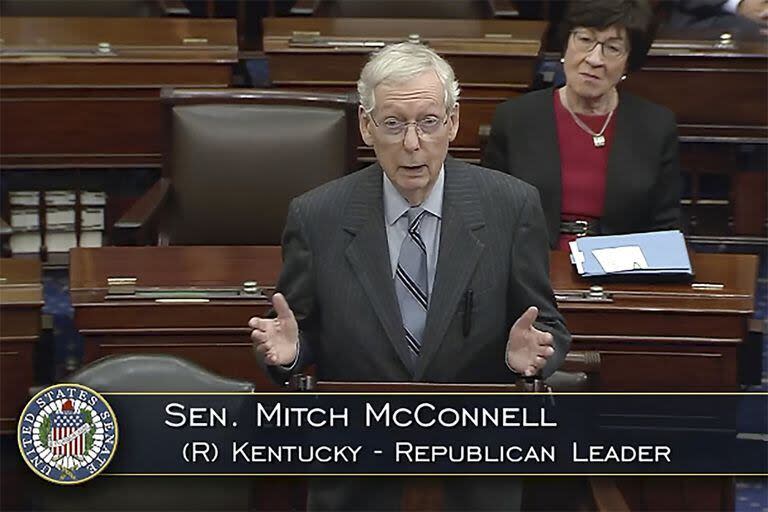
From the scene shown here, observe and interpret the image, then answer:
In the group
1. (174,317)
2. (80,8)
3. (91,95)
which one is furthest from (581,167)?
(80,8)

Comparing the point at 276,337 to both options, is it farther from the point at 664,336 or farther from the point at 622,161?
the point at 622,161

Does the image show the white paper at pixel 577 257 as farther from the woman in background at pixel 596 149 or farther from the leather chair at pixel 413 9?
the leather chair at pixel 413 9

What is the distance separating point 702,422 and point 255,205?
0.73 metres

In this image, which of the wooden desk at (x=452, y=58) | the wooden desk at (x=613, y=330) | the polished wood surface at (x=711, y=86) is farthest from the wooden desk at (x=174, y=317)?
the polished wood surface at (x=711, y=86)

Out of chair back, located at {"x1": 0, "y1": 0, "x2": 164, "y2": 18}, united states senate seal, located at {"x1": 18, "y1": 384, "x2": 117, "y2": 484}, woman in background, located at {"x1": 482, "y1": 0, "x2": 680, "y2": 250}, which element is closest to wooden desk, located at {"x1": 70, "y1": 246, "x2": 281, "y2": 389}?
united states senate seal, located at {"x1": 18, "y1": 384, "x2": 117, "y2": 484}

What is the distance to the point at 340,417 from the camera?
157cm

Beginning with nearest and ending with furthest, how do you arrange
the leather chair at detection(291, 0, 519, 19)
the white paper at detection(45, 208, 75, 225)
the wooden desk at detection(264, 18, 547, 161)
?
the wooden desk at detection(264, 18, 547, 161) → the white paper at detection(45, 208, 75, 225) → the leather chair at detection(291, 0, 519, 19)

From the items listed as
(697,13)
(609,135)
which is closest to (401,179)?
(609,135)

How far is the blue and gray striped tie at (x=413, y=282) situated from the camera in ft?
5.00

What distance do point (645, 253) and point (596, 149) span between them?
249mm

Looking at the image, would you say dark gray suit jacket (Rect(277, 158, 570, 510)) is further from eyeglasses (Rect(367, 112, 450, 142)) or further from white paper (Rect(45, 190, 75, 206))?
white paper (Rect(45, 190, 75, 206))

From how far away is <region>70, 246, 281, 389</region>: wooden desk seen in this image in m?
1.79

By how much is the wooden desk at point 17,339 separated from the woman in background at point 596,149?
0.63 meters

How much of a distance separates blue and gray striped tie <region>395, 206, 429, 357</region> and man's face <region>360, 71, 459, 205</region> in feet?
0.13
